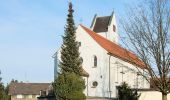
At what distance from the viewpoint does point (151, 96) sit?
42844mm

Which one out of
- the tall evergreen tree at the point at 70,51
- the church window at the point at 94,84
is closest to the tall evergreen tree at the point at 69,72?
the tall evergreen tree at the point at 70,51

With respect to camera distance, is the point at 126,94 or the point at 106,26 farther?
the point at 106,26

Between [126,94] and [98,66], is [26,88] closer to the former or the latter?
[98,66]

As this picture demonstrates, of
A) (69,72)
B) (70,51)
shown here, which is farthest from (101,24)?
(69,72)

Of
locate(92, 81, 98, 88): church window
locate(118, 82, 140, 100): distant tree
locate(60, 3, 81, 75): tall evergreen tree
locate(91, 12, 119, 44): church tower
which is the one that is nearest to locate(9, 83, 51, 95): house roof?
locate(91, 12, 119, 44): church tower

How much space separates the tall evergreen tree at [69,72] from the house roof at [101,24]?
1866 cm

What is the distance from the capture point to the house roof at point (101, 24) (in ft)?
209

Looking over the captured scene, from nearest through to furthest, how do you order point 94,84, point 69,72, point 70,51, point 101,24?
point 69,72
point 70,51
point 94,84
point 101,24

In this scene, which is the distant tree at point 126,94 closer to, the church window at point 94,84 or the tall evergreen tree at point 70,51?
the tall evergreen tree at point 70,51

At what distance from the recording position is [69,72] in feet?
138

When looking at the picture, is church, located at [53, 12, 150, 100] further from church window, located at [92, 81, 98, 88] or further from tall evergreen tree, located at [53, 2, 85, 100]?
tall evergreen tree, located at [53, 2, 85, 100]

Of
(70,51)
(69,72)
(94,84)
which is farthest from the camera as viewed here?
(94,84)

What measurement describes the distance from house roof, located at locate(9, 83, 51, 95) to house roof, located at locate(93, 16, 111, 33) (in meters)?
39.3

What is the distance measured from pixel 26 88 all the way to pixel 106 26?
43.9 meters
